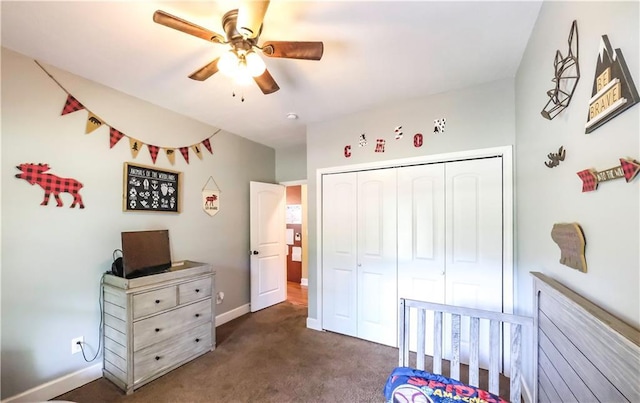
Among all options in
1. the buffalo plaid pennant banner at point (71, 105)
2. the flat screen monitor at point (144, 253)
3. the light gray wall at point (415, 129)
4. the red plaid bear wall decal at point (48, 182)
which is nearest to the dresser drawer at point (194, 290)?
the flat screen monitor at point (144, 253)

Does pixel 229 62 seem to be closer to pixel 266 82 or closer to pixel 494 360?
pixel 266 82

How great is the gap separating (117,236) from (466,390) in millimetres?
2893

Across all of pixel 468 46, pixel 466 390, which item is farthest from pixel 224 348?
pixel 468 46

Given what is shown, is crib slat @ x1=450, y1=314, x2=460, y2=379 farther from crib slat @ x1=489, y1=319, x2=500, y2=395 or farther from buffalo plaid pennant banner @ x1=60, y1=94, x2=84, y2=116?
buffalo plaid pennant banner @ x1=60, y1=94, x2=84, y2=116

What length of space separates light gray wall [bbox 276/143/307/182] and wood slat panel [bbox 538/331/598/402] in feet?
11.0

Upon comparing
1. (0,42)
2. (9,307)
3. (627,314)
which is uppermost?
(0,42)

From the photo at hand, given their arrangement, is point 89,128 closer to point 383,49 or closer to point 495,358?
point 383,49

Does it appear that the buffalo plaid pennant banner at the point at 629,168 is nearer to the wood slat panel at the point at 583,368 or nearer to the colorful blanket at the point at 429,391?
the wood slat panel at the point at 583,368

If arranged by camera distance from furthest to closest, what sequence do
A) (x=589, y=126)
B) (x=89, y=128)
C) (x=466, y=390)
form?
(x=89, y=128)
(x=466, y=390)
(x=589, y=126)

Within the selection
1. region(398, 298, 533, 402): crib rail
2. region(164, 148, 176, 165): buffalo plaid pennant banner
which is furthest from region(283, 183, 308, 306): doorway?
region(398, 298, 533, 402): crib rail

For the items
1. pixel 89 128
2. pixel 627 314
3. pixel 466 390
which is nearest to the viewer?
pixel 627 314

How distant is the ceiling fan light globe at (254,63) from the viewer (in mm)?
1497

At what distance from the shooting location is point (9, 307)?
1.85 meters

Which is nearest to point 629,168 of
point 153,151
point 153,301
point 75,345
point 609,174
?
point 609,174
